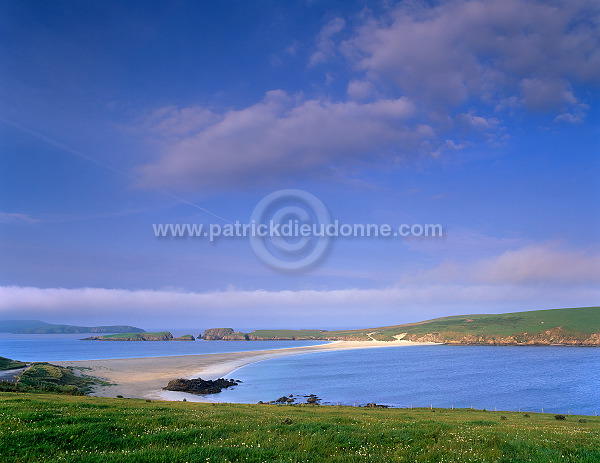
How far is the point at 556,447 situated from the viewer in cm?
1326

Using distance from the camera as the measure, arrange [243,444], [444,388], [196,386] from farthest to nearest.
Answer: [196,386]
[444,388]
[243,444]

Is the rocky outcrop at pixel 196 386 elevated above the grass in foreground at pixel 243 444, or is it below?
below

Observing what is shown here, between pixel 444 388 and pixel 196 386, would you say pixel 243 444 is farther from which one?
pixel 444 388

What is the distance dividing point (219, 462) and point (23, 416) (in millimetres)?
10068

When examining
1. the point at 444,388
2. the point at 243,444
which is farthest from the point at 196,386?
the point at 243,444

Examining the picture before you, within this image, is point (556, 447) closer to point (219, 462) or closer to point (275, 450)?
point (275, 450)

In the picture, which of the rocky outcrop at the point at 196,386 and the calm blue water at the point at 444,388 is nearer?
the calm blue water at the point at 444,388

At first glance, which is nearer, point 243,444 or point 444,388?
point 243,444

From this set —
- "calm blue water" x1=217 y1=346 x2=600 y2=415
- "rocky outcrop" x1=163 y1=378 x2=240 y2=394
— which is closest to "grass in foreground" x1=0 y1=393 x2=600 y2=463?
"calm blue water" x1=217 y1=346 x2=600 y2=415

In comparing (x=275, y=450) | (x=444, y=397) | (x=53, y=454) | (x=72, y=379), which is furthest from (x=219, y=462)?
(x=72, y=379)

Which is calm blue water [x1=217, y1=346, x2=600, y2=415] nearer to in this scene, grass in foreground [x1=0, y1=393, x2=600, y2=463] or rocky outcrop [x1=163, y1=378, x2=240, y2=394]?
rocky outcrop [x1=163, y1=378, x2=240, y2=394]

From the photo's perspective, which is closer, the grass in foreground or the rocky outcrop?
the grass in foreground

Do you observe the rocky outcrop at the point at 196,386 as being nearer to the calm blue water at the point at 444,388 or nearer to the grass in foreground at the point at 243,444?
the calm blue water at the point at 444,388

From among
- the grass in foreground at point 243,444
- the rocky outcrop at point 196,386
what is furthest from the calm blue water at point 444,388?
the grass in foreground at point 243,444
